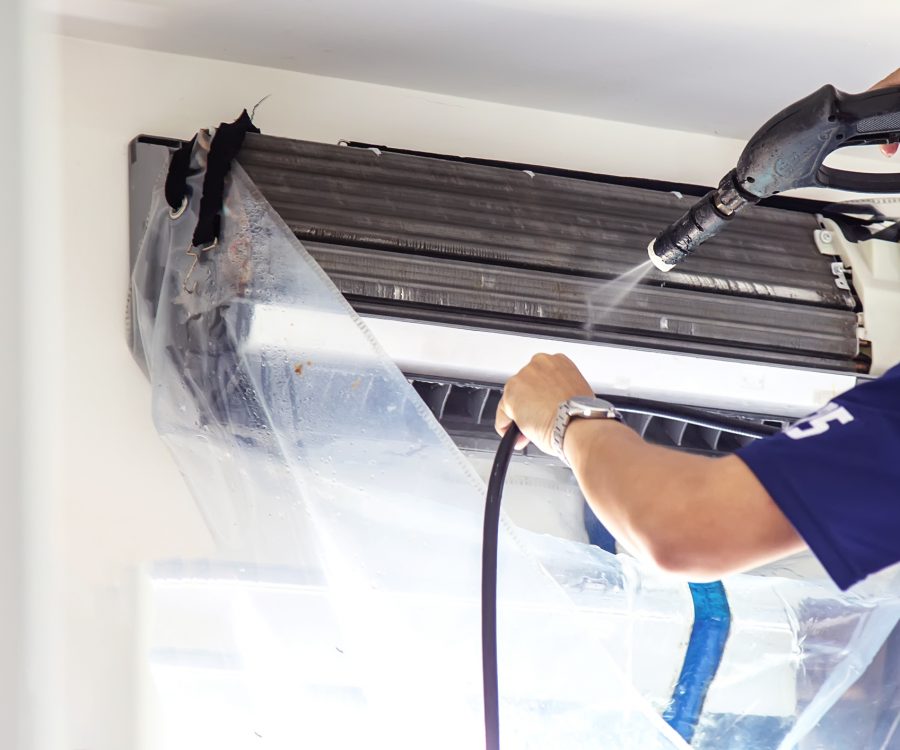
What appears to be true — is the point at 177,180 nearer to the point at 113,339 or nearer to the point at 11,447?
the point at 113,339

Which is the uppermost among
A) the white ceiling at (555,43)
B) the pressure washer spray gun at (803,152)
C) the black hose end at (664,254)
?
the white ceiling at (555,43)

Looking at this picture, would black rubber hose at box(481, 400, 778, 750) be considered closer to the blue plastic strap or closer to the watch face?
the watch face

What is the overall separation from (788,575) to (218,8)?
3.76ft

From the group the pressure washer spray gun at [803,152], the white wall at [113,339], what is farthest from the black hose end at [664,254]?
the white wall at [113,339]

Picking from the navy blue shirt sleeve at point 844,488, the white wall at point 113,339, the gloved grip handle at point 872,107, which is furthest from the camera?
the white wall at point 113,339

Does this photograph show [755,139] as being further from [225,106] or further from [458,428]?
[225,106]

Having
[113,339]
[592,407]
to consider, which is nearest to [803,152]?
[592,407]

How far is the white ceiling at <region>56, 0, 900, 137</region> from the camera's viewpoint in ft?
4.64

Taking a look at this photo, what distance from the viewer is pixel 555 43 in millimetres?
1500

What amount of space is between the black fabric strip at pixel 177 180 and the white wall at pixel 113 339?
0.18 meters

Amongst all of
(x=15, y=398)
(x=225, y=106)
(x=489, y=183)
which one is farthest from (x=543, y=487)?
(x=15, y=398)

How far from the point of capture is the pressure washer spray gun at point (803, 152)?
116 cm

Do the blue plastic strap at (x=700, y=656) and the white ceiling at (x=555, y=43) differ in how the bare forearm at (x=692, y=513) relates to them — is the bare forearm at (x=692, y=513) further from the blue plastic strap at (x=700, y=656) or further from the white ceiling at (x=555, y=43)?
the white ceiling at (x=555, y=43)

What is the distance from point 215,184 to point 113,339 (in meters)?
A: 0.33
